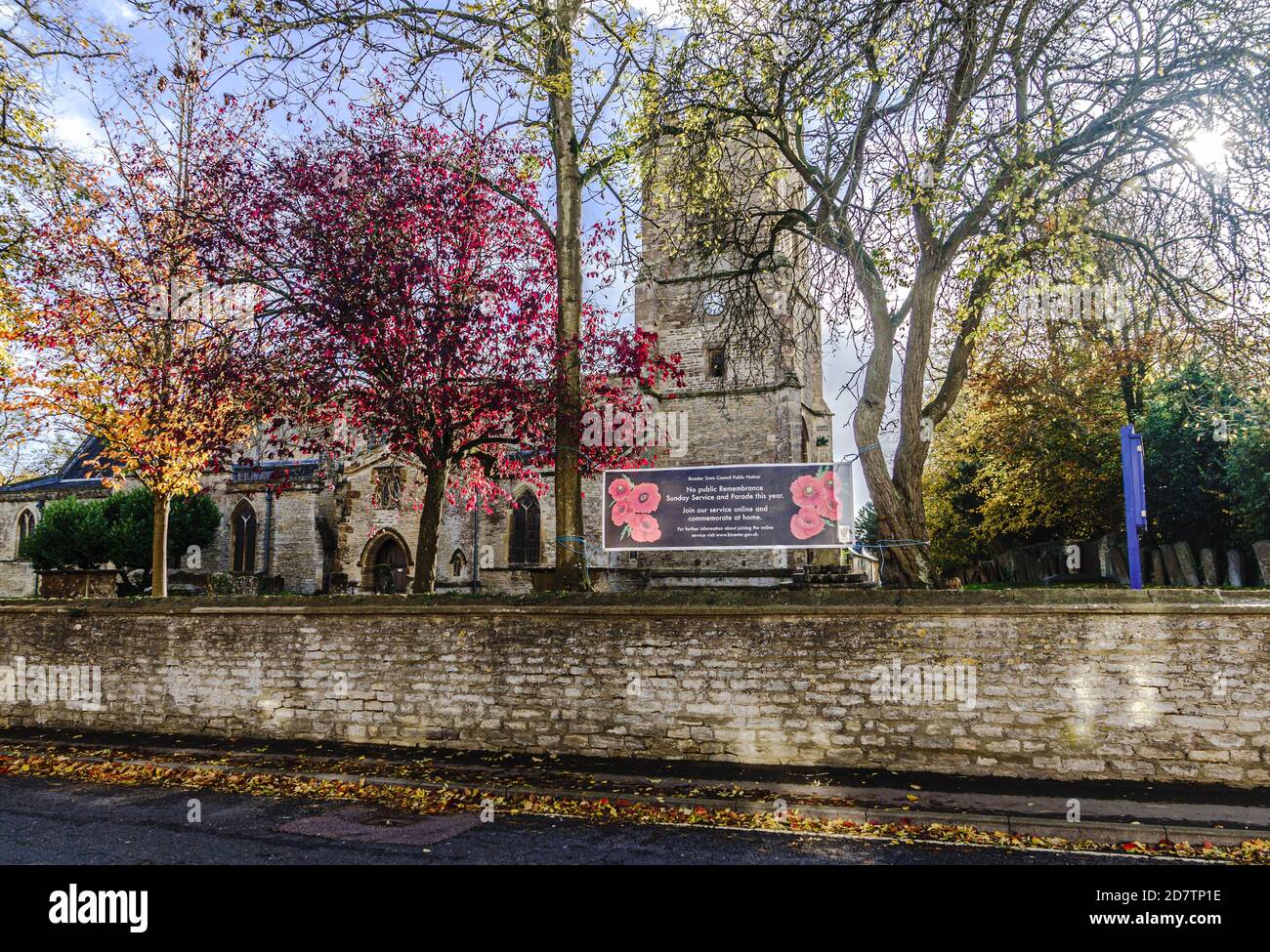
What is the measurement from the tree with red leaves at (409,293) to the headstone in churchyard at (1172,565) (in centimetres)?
1447

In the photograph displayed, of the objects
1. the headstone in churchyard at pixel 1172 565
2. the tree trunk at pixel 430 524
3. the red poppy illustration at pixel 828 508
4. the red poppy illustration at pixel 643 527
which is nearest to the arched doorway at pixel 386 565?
the tree trunk at pixel 430 524

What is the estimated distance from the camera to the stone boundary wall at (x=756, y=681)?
7.48 m

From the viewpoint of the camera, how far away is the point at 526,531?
95.0ft

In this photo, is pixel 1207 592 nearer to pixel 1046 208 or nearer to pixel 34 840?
pixel 1046 208

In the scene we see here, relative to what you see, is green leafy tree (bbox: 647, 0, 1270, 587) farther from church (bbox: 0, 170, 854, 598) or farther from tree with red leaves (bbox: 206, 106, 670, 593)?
church (bbox: 0, 170, 854, 598)

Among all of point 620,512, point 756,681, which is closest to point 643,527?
point 620,512

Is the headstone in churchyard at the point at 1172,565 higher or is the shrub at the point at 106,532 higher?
the shrub at the point at 106,532

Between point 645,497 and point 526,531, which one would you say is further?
point 526,531

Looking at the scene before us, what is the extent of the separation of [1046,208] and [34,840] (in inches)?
508

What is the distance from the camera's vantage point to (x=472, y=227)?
12867 millimetres

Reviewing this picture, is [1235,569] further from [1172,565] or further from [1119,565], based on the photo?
[1119,565]

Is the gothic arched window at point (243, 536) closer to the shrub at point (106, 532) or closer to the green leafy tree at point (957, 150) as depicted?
the shrub at point (106, 532)

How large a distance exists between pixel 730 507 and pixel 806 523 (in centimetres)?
104
